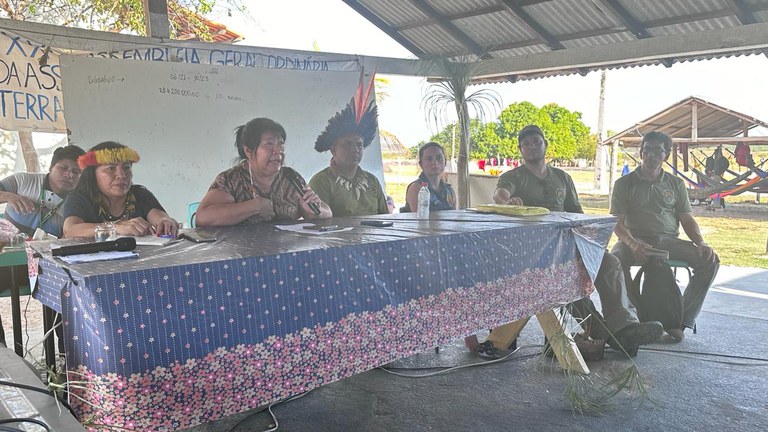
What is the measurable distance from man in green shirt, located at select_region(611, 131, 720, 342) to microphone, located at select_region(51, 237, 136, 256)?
3.39m

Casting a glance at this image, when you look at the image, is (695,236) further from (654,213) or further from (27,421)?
(27,421)

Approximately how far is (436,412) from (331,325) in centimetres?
103

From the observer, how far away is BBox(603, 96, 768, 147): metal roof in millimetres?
10578

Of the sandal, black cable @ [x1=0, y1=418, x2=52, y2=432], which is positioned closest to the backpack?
the sandal

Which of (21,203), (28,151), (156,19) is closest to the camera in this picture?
(21,203)

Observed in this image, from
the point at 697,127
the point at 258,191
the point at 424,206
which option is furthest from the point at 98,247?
the point at 697,127

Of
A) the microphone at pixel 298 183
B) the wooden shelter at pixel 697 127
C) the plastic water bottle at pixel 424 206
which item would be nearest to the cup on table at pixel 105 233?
the microphone at pixel 298 183

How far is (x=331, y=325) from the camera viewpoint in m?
2.10

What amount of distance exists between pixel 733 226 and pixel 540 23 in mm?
7487

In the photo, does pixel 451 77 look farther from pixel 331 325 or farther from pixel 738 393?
pixel 331 325

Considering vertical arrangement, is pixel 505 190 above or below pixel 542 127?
below

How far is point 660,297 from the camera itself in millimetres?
4133

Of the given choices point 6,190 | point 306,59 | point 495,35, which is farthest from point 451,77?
point 6,190

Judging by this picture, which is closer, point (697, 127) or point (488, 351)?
point (488, 351)
